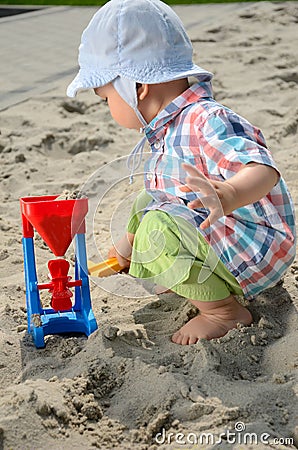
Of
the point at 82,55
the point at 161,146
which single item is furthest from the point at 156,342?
the point at 82,55

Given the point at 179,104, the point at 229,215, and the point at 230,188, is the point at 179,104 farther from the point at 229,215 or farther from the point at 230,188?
the point at 230,188

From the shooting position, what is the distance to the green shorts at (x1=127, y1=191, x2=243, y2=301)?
1.80 meters

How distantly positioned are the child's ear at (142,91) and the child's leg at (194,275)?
287 millimetres

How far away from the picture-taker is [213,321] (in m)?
1.82

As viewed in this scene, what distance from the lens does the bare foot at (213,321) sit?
A: 1775mm

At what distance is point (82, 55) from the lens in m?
1.90

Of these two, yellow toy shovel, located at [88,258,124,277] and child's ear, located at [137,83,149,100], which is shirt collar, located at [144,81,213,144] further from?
yellow toy shovel, located at [88,258,124,277]

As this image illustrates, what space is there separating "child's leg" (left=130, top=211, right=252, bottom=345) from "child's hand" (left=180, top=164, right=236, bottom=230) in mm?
280

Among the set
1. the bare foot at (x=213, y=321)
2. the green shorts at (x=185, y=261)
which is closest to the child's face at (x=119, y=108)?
the green shorts at (x=185, y=261)

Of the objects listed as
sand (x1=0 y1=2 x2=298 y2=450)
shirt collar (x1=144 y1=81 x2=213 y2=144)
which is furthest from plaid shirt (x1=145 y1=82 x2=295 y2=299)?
sand (x1=0 y1=2 x2=298 y2=450)

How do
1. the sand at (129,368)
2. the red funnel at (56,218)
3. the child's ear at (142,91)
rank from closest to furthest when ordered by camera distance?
the sand at (129,368) < the red funnel at (56,218) < the child's ear at (142,91)

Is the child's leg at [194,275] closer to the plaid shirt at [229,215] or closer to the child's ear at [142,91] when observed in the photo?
the plaid shirt at [229,215]

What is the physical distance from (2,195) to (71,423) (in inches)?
58.3

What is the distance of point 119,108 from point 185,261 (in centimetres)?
42
